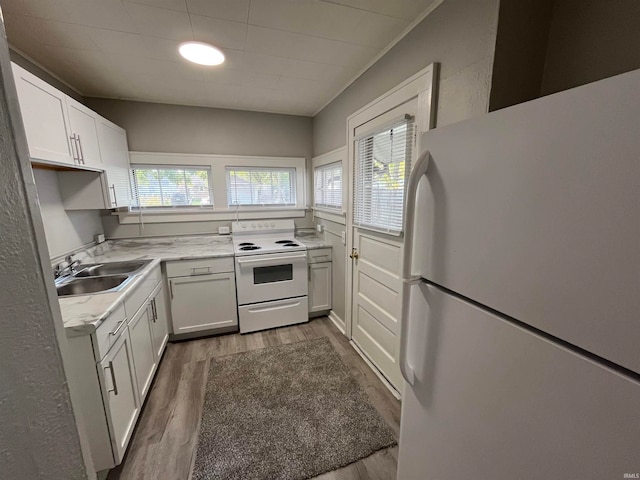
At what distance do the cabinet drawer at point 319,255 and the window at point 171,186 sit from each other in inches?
52.0

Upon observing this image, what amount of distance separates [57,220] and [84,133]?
0.68m

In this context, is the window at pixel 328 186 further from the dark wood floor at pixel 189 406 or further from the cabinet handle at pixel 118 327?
the cabinet handle at pixel 118 327

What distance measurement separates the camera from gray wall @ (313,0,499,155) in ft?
3.63

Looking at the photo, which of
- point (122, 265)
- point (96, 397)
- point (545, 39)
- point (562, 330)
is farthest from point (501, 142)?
point (122, 265)

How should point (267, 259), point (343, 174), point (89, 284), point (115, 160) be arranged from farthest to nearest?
point (267, 259) → point (343, 174) → point (115, 160) → point (89, 284)

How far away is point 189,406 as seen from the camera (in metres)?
1.80

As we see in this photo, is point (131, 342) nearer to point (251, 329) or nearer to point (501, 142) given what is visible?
point (251, 329)

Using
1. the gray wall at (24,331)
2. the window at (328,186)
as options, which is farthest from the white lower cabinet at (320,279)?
the gray wall at (24,331)

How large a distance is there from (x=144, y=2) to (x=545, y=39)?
1.87m

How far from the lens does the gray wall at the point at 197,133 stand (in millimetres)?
2666

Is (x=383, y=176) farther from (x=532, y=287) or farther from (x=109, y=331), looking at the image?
(x=109, y=331)

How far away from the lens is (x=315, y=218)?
11.1ft

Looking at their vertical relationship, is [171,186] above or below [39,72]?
below

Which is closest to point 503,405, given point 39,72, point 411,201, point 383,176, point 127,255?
point 411,201
